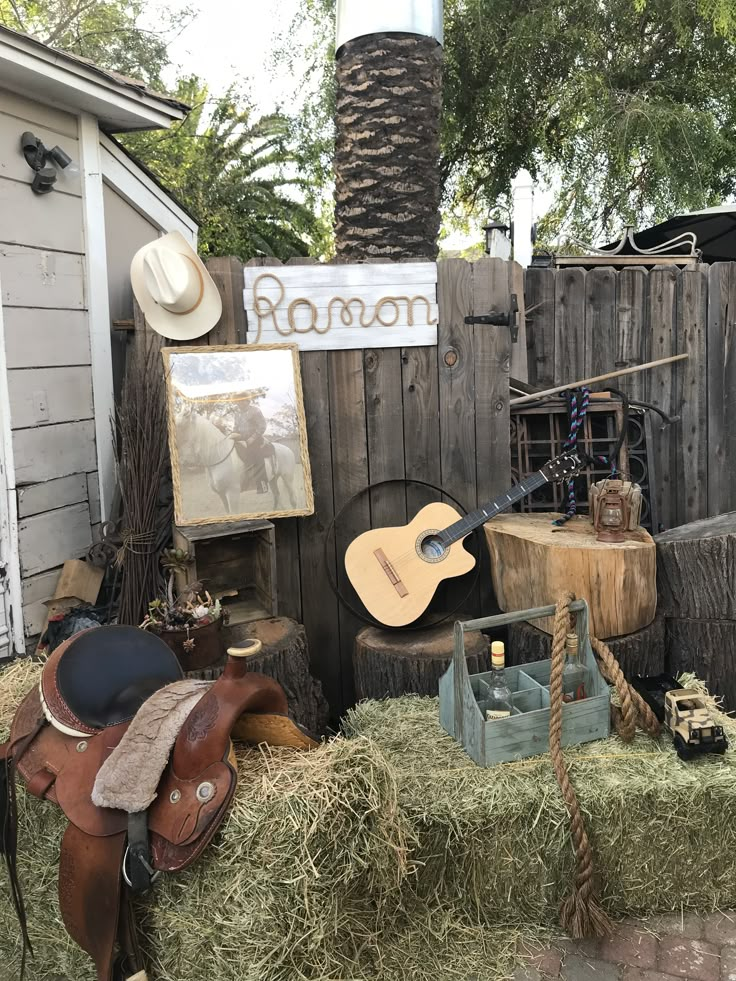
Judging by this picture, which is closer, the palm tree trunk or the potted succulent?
the potted succulent

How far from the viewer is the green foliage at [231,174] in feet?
51.5

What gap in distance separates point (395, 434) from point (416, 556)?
714mm

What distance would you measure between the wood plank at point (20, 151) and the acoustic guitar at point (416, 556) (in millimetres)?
2544

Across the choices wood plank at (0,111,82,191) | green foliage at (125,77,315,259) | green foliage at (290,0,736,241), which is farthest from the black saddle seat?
green foliage at (125,77,315,259)

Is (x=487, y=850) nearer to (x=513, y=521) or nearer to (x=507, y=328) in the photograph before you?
(x=513, y=521)

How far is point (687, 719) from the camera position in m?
2.88

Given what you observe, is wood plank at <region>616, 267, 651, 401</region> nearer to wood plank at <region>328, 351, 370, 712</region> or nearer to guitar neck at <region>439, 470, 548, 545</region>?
guitar neck at <region>439, 470, 548, 545</region>

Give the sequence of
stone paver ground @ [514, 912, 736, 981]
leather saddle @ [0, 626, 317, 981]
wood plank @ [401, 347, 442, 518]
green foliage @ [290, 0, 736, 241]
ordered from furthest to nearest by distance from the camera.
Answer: green foliage @ [290, 0, 736, 241], wood plank @ [401, 347, 442, 518], stone paver ground @ [514, 912, 736, 981], leather saddle @ [0, 626, 317, 981]

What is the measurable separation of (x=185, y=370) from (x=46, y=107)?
1711 millimetres

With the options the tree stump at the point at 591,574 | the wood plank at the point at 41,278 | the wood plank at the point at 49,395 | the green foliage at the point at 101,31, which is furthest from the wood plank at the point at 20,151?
the green foliage at the point at 101,31

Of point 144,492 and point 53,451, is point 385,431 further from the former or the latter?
point 53,451

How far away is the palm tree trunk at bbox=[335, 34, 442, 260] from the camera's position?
5031 mm

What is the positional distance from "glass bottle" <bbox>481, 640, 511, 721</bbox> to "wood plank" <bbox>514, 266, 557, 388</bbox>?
2.16m

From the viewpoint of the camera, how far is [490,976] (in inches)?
97.4
